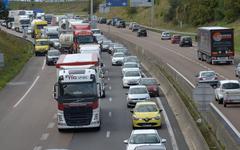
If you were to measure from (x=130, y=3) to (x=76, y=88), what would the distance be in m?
98.4

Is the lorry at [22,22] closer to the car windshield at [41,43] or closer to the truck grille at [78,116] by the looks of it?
the car windshield at [41,43]

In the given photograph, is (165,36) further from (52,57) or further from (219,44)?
(219,44)

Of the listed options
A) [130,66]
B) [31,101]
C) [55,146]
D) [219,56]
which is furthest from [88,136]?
[219,56]

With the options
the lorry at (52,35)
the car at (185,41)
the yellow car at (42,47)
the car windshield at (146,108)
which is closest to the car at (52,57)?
the yellow car at (42,47)

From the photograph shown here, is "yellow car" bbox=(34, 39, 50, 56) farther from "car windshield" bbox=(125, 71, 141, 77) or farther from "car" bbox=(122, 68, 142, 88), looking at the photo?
"car windshield" bbox=(125, 71, 141, 77)

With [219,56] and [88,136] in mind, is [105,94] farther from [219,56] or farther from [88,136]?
[219,56]

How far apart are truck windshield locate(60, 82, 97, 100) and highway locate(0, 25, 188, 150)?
188 cm

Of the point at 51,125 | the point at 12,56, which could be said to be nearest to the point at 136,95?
the point at 51,125

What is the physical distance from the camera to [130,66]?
59.8m

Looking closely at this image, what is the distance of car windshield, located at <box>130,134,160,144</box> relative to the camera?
24688 millimetres

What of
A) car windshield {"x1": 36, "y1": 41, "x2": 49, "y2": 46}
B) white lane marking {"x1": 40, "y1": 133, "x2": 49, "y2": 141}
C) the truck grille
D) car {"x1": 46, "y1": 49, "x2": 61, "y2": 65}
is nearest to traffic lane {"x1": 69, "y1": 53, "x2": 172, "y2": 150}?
the truck grille

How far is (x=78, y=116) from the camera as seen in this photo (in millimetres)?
32531

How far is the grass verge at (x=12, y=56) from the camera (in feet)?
212

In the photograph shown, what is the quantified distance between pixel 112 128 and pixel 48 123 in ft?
13.7
